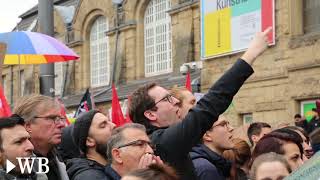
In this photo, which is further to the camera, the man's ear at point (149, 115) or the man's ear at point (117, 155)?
the man's ear at point (149, 115)

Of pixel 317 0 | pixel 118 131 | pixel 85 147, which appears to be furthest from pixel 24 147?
pixel 317 0

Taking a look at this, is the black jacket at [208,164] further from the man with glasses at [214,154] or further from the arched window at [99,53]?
the arched window at [99,53]

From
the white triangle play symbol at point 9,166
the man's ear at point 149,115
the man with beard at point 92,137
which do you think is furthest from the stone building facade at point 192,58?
the white triangle play symbol at point 9,166

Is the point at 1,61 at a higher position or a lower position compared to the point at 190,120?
higher

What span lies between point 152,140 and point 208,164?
60cm

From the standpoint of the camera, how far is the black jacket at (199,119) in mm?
3488

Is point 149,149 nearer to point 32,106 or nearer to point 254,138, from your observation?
point 32,106

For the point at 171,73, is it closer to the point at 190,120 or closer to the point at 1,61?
the point at 1,61

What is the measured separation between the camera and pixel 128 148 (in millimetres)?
3750

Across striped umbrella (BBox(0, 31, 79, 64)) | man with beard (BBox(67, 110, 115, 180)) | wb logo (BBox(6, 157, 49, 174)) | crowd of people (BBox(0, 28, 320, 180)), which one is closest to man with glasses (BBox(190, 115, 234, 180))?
crowd of people (BBox(0, 28, 320, 180))

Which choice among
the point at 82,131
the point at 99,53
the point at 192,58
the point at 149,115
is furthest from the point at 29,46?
the point at 99,53

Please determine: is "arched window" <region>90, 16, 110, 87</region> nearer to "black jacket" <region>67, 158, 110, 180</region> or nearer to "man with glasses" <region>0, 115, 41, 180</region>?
"black jacket" <region>67, 158, 110, 180</region>

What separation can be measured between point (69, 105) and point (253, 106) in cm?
1261

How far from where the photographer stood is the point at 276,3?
15875 mm
